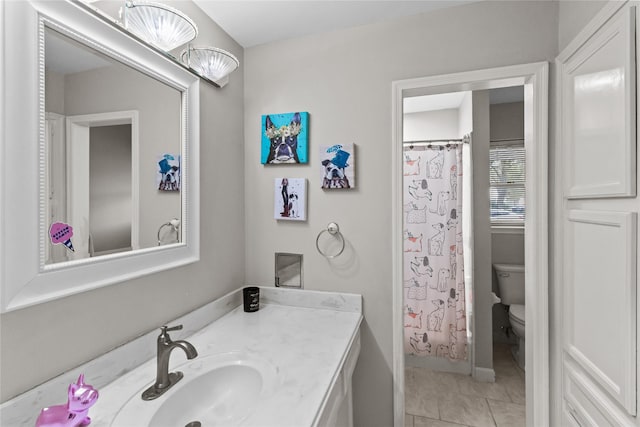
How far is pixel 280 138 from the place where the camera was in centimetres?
165

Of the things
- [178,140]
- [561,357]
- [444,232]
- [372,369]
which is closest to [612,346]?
[561,357]

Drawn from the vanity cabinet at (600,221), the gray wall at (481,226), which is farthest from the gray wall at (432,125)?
the vanity cabinet at (600,221)

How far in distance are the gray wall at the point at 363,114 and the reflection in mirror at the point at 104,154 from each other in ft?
1.96

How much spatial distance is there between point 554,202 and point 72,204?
1.81 m

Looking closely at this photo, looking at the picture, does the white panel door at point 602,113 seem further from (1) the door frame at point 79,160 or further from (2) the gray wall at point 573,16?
(1) the door frame at point 79,160

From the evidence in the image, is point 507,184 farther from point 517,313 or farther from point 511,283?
point 517,313

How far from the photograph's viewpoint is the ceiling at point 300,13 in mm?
1382

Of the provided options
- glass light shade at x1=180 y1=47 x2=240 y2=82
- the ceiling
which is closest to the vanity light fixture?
glass light shade at x1=180 y1=47 x2=240 y2=82

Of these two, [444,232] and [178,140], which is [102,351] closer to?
[178,140]

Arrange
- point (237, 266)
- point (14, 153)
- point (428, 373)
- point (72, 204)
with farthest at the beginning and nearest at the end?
point (428, 373) → point (237, 266) → point (72, 204) → point (14, 153)

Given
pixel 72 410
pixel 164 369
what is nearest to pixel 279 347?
pixel 164 369

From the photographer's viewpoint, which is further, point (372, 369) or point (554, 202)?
point (372, 369)

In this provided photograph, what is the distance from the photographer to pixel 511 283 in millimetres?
2775

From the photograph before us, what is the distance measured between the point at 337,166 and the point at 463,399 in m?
1.93
